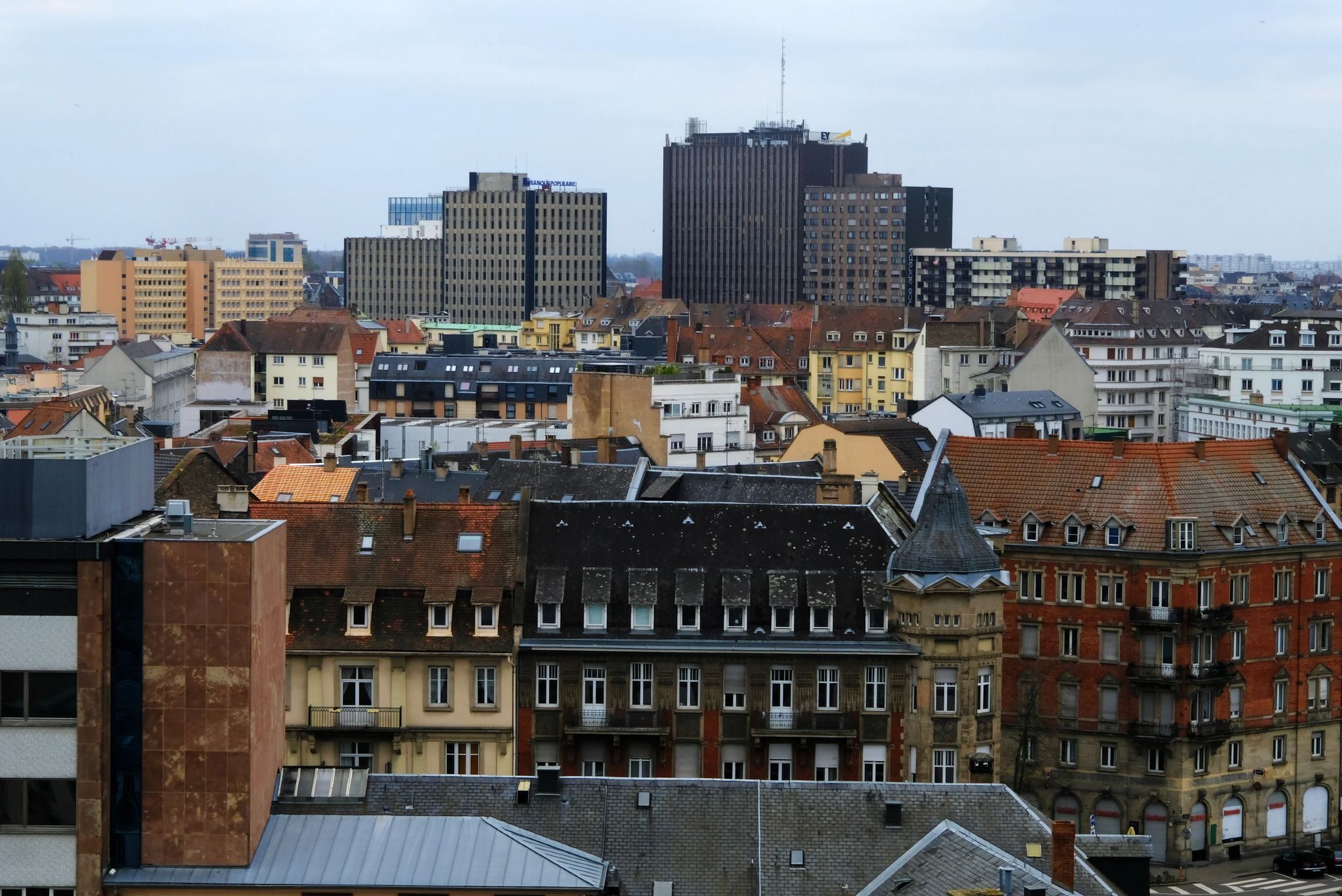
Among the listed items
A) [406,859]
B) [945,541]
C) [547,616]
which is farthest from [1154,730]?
[406,859]

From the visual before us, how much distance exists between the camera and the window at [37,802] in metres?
51.6

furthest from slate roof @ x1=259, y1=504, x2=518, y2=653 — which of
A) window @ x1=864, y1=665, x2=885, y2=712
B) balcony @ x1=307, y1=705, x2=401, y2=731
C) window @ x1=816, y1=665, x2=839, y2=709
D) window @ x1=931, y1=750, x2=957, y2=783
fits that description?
window @ x1=931, y1=750, x2=957, y2=783

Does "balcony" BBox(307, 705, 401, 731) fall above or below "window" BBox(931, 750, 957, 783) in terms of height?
above

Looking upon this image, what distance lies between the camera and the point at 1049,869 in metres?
56.2

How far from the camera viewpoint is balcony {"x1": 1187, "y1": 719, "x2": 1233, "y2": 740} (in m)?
90.0

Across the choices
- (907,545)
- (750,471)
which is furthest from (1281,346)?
(907,545)

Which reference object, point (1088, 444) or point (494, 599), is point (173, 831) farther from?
point (1088, 444)

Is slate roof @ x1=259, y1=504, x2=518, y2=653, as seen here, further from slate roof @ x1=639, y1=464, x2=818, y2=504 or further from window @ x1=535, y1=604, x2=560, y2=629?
slate roof @ x1=639, y1=464, x2=818, y2=504

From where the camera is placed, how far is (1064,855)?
5556cm

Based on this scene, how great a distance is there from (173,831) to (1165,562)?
4696 centimetres

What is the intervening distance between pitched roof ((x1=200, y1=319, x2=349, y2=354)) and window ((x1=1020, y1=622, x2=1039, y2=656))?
110 metres

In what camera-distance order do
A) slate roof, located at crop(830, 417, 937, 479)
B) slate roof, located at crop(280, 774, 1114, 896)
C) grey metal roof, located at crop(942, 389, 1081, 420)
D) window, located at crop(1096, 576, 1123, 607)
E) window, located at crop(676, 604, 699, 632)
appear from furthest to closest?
grey metal roof, located at crop(942, 389, 1081, 420), slate roof, located at crop(830, 417, 937, 479), window, located at crop(1096, 576, 1123, 607), window, located at crop(676, 604, 699, 632), slate roof, located at crop(280, 774, 1114, 896)

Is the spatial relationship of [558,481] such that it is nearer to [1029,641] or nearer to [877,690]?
[1029,641]

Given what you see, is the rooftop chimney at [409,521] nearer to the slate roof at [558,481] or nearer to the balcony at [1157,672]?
the slate roof at [558,481]
